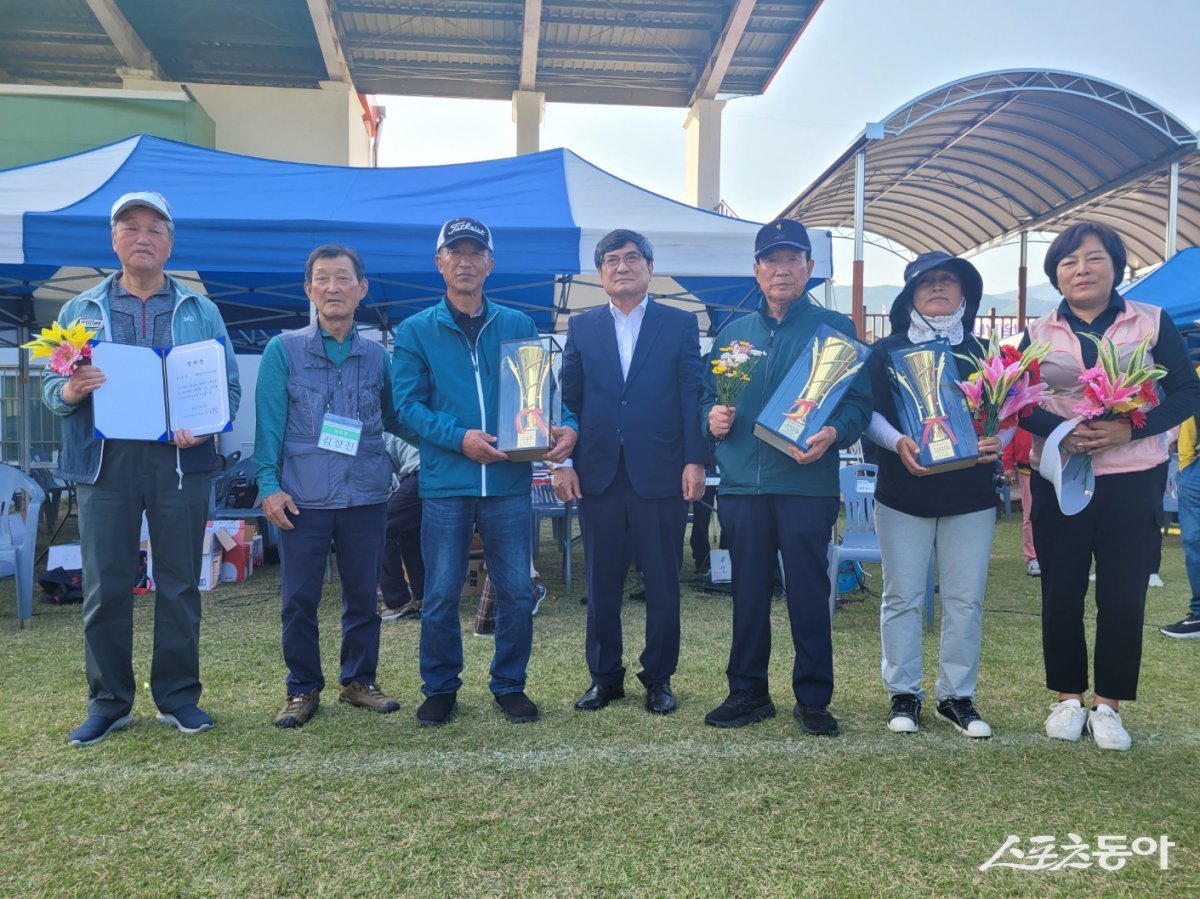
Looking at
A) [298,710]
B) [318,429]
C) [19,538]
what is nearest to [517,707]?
[298,710]

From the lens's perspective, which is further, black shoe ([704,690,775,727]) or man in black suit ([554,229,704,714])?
man in black suit ([554,229,704,714])

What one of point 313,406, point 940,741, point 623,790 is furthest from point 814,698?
point 313,406

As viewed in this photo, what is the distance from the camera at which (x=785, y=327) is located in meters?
3.20

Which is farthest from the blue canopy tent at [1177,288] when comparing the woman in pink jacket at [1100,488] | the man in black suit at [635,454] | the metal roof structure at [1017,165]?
the man in black suit at [635,454]

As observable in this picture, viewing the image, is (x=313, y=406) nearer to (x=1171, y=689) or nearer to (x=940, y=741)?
(x=940, y=741)

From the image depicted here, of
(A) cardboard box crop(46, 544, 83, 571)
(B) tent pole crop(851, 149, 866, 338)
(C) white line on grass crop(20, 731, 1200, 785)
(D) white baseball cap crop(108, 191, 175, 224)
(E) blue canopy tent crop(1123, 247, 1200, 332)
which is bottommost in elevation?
(C) white line on grass crop(20, 731, 1200, 785)

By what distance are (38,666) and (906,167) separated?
564 inches

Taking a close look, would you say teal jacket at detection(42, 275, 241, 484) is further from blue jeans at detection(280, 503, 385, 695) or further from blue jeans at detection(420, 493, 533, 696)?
blue jeans at detection(420, 493, 533, 696)

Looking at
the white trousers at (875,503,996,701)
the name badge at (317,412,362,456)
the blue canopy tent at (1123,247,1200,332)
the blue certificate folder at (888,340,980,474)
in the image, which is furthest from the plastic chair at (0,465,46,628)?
the blue canopy tent at (1123,247,1200,332)

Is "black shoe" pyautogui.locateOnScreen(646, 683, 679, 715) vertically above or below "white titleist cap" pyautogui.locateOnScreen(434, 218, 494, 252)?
below

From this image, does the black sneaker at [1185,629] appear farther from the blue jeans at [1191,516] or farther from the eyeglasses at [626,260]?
the eyeglasses at [626,260]

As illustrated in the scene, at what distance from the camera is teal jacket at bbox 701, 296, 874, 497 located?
3.05 m

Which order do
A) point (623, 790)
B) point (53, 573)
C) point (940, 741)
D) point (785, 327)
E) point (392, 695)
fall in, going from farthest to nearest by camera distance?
point (53, 573) → point (392, 695) → point (785, 327) → point (940, 741) → point (623, 790)

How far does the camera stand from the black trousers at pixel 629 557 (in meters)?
3.28
